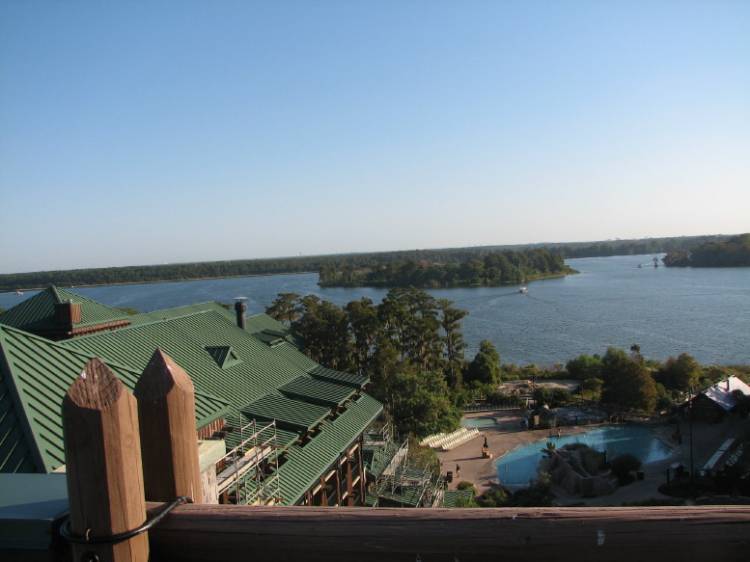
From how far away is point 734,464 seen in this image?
21.4 meters

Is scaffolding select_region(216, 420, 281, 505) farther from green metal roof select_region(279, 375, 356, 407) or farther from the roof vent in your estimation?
the roof vent

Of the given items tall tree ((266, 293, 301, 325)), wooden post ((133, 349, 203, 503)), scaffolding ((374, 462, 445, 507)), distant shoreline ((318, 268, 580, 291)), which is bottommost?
scaffolding ((374, 462, 445, 507))

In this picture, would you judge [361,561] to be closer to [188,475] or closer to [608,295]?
[188,475]

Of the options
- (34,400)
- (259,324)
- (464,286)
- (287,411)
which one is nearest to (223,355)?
(287,411)

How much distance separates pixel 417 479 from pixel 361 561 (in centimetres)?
1782

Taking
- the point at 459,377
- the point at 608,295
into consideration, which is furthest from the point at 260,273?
the point at 459,377

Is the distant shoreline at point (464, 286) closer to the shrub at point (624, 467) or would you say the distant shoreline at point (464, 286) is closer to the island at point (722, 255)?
the island at point (722, 255)

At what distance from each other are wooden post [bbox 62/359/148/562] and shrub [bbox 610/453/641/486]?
24486 mm

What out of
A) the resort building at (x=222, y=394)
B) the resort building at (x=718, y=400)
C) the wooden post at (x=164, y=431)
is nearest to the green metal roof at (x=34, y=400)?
the resort building at (x=222, y=394)

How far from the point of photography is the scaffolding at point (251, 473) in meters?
8.89

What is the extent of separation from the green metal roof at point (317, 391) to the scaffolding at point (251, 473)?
310 centimetres

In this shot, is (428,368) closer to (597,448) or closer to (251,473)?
(597,448)

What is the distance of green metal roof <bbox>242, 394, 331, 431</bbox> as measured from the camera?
12927mm

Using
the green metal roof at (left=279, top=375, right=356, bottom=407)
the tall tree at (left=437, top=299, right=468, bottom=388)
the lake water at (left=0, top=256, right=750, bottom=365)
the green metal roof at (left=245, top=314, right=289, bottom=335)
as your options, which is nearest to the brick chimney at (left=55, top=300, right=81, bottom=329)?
the green metal roof at (left=279, top=375, right=356, bottom=407)
